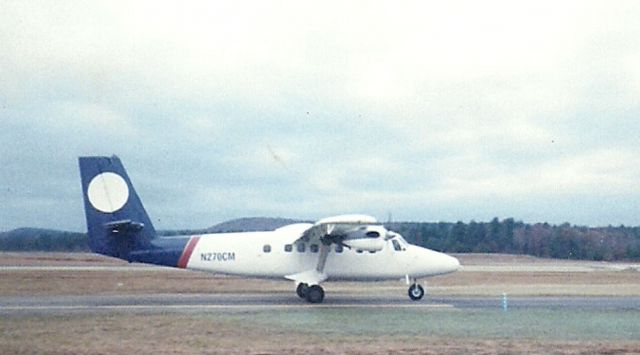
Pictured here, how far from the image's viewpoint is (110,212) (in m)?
26.8

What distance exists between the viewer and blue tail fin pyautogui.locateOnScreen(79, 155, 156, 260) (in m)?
26.7

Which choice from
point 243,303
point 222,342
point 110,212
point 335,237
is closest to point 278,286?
point 335,237

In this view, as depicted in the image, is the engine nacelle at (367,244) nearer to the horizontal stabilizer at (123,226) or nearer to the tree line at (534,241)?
the horizontal stabilizer at (123,226)

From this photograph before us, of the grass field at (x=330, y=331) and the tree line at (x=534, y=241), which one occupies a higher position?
the tree line at (x=534, y=241)

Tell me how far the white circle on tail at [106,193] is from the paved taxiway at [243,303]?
3.52 meters

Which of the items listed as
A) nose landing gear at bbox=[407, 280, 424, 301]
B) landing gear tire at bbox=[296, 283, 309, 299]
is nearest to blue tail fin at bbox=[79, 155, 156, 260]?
landing gear tire at bbox=[296, 283, 309, 299]

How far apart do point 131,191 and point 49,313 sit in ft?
20.9

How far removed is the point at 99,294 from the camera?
1204 inches

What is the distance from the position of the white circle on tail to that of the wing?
6.93 meters

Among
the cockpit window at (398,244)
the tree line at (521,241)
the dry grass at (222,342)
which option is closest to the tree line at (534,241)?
the tree line at (521,241)

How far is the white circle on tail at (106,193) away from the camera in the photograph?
26.8 metres

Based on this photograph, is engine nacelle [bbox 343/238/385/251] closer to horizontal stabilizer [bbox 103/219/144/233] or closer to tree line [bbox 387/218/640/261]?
horizontal stabilizer [bbox 103/219/144/233]

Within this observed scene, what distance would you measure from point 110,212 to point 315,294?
27.0 ft

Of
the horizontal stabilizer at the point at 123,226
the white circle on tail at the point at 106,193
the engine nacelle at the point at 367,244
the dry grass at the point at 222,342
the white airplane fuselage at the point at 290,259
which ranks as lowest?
the dry grass at the point at 222,342
